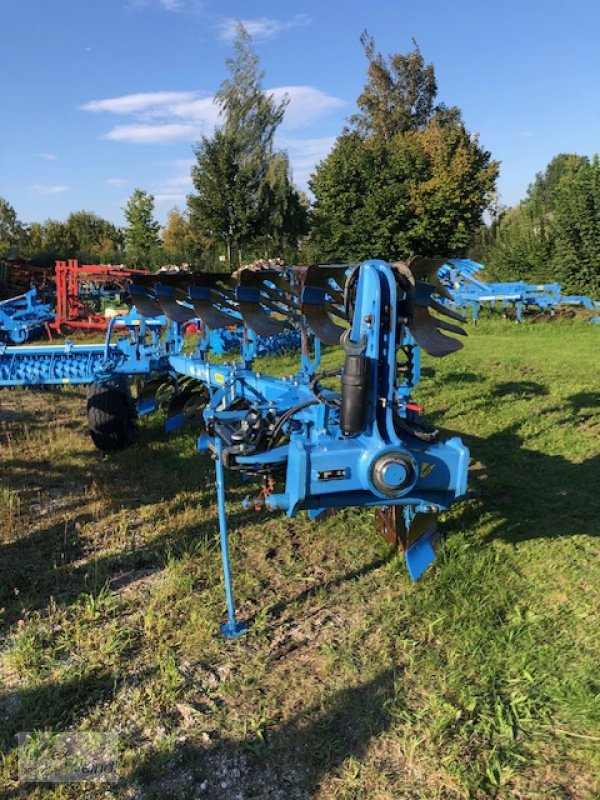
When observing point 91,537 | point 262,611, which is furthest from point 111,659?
point 91,537

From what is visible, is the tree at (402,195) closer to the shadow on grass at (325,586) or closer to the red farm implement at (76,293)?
the red farm implement at (76,293)

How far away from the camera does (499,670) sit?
2979mm

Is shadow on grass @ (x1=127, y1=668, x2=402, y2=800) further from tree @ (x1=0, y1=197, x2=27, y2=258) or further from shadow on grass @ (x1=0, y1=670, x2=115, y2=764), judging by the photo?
tree @ (x1=0, y1=197, x2=27, y2=258)

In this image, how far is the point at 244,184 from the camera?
105 feet

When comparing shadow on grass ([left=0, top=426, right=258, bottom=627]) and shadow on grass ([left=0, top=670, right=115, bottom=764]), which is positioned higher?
shadow on grass ([left=0, top=426, right=258, bottom=627])

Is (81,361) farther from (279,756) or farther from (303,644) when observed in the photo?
(279,756)

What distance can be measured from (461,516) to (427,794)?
2.61 metres

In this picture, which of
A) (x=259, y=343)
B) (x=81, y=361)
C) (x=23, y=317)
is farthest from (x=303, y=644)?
(x=23, y=317)

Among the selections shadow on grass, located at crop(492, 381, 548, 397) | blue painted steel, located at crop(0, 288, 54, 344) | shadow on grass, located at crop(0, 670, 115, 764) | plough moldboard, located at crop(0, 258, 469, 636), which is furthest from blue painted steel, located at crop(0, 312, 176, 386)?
blue painted steel, located at crop(0, 288, 54, 344)

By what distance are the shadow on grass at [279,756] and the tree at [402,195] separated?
1095 inches

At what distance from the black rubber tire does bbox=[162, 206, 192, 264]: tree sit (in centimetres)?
2946

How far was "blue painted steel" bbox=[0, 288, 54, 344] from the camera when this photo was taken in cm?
1473

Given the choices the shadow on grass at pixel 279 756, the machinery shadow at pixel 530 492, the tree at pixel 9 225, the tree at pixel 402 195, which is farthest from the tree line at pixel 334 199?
the shadow on grass at pixel 279 756

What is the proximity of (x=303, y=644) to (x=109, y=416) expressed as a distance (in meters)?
3.81
